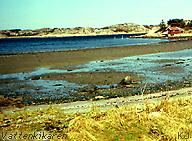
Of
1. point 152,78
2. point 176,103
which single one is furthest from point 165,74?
point 176,103

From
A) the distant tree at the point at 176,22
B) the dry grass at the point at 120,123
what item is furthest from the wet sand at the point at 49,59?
the distant tree at the point at 176,22

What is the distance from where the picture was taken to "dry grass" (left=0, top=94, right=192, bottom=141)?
7822 millimetres

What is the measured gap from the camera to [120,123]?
Result: 28.1 feet

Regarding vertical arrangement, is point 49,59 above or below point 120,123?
below

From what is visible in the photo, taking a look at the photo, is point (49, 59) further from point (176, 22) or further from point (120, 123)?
point (176, 22)

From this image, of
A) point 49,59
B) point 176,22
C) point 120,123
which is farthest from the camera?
point 176,22

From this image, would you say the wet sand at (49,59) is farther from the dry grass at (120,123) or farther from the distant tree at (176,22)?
the distant tree at (176,22)

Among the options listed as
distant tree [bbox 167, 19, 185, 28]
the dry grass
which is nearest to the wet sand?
the dry grass

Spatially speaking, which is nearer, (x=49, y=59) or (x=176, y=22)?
(x=49, y=59)

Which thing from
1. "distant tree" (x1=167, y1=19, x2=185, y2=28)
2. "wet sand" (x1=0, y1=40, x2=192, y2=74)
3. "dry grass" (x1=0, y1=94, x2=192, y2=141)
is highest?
"dry grass" (x1=0, y1=94, x2=192, y2=141)

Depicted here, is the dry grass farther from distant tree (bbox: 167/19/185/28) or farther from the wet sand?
distant tree (bbox: 167/19/185/28)

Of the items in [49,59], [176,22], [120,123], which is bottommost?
[49,59]

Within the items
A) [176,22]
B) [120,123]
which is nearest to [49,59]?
[120,123]

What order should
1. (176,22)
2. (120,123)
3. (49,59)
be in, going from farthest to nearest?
1. (176,22)
2. (49,59)
3. (120,123)
